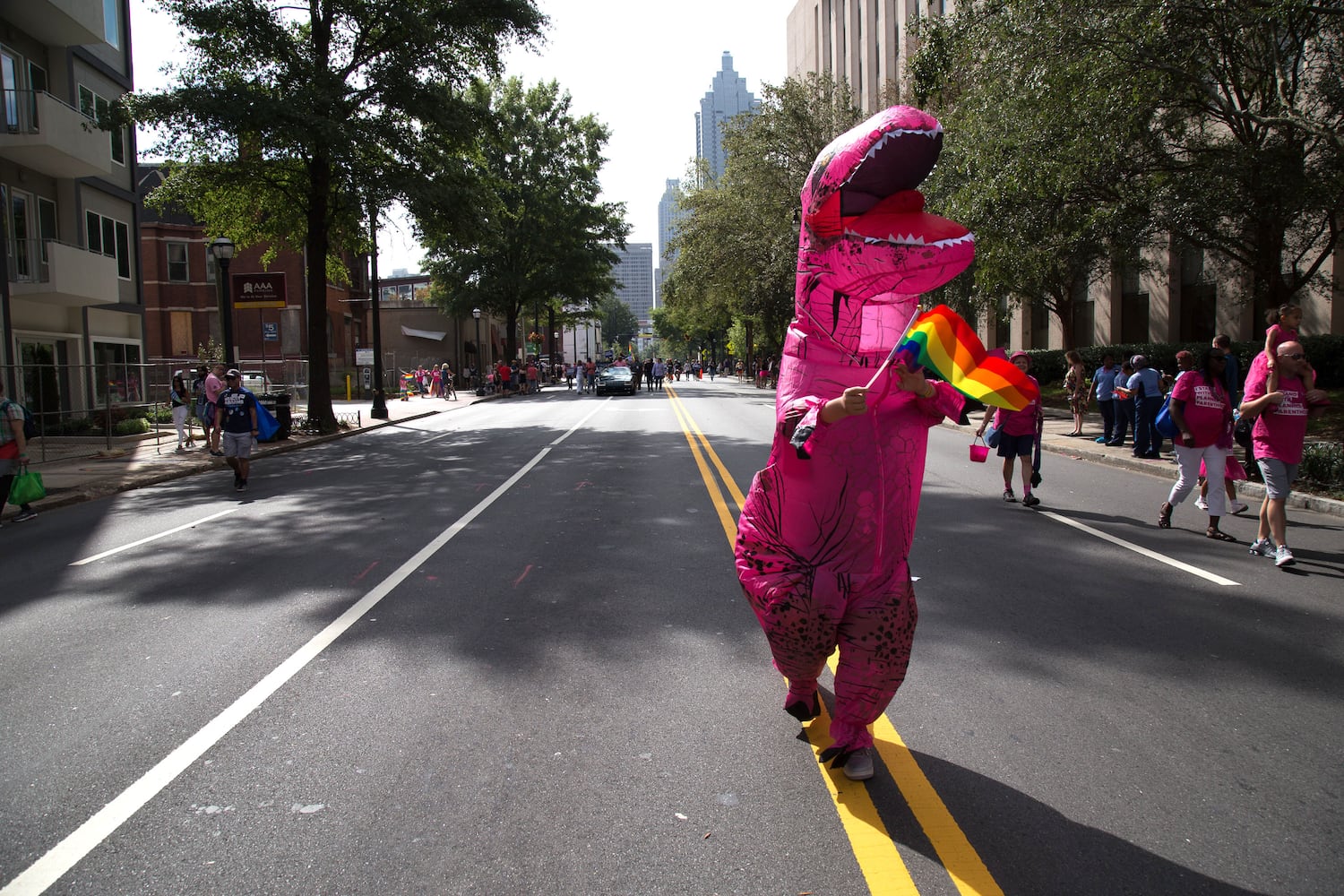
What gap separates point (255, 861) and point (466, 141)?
73.4 feet

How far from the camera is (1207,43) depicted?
1304cm

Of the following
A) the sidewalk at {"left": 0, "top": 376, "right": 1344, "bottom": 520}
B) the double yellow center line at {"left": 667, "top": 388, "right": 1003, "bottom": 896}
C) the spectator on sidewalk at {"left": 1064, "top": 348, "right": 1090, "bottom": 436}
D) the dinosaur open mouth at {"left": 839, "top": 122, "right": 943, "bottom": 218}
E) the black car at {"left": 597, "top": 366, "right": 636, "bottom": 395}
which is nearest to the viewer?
the double yellow center line at {"left": 667, "top": 388, "right": 1003, "bottom": 896}

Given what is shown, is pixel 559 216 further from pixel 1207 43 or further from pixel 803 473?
pixel 803 473

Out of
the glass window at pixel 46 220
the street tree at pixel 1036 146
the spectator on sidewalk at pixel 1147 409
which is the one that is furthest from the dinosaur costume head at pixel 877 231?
the glass window at pixel 46 220

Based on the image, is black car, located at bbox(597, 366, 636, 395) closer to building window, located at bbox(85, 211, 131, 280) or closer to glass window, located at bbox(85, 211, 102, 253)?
building window, located at bbox(85, 211, 131, 280)

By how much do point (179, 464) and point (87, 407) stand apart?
19.0ft

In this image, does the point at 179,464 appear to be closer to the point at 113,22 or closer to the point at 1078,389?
the point at 113,22

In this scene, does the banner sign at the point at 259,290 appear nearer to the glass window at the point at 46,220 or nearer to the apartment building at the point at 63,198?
the apartment building at the point at 63,198

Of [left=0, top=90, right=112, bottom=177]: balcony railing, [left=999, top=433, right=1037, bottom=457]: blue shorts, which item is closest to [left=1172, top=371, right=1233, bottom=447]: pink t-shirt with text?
[left=999, top=433, right=1037, bottom=457]: blue shorts

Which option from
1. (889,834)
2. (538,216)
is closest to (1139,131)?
(889,834)

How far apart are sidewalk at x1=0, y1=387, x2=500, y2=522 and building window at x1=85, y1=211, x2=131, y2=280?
242 inches

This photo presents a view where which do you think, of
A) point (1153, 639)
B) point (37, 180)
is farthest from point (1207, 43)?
point (37, 180)

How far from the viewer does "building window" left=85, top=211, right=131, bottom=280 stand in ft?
79.5

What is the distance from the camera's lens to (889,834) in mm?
3146
